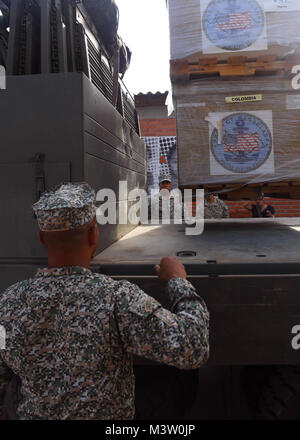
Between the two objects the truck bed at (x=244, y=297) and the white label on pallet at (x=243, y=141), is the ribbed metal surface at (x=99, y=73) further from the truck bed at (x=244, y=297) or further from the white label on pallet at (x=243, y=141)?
the truck bed at (x=244, y=297)

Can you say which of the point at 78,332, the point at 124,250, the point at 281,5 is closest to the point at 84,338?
the point at 78,332

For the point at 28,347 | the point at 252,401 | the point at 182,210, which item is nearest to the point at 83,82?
the point at 28,347

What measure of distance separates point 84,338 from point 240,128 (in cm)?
201

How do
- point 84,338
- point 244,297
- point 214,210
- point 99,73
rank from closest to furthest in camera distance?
point 84,338
point 244,297
point 99,73
point 214,210

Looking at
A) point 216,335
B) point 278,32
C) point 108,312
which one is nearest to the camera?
point 108,312

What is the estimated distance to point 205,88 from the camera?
2590 millimetres

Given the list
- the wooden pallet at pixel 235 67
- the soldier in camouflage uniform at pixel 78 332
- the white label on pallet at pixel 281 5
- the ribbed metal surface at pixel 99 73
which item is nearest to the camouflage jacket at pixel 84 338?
the soldier in camouflage uniform at pixel 78 332

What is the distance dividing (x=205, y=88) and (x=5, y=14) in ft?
5.06

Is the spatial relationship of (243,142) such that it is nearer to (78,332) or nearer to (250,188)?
(250,188)

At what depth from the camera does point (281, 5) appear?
2477 millimetres

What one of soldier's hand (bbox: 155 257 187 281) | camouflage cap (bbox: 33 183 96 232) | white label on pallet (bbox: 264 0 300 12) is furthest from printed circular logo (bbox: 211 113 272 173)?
camouflage cap (bbox: 33 183 96 232)

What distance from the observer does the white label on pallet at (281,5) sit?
2.47 m

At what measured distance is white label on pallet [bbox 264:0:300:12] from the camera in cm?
247

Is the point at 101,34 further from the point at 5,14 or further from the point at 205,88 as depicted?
the point at 205,88
